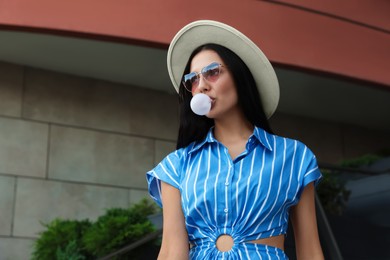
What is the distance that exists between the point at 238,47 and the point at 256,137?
1.11ft

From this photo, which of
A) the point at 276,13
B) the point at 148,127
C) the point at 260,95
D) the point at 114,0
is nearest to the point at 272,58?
the point at 276,13

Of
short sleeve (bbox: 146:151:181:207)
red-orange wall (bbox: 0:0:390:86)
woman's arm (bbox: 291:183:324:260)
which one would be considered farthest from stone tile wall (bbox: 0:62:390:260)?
woman's arm (bbox: 291:183:324:260)

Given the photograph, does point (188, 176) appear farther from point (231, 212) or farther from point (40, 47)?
point (40, 47)

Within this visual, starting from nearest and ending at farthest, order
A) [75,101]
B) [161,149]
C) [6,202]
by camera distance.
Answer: [6,202]
[75,101]
[161,149]

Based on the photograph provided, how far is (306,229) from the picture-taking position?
9.07 feet

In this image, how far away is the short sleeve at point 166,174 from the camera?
110 inches

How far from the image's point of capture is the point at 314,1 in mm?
8844

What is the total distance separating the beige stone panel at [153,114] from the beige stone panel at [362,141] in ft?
8.86

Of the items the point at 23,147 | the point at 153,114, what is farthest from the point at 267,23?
the point at 23,147

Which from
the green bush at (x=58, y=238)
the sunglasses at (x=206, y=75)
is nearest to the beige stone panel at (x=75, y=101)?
the green bush at (x=58, y=238)

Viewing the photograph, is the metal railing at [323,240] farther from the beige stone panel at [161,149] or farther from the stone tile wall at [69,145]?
the beige stone panel at [161,149]

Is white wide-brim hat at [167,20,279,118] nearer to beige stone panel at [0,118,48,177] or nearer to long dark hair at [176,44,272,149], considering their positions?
long dark hair at [176,44,272,149]

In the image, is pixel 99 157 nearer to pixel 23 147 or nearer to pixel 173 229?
pixel 23 147

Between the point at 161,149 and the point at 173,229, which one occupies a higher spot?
the point at 161,149
